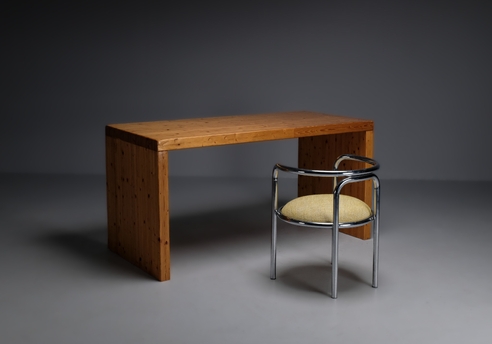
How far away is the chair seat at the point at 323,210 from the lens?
298 cm

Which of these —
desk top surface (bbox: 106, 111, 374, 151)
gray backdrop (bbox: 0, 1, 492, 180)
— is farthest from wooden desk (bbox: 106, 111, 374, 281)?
gray backdrop (bbox: 0, 1, 492, 180)

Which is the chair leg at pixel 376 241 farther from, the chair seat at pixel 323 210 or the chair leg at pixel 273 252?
the chair leg at pixel 273 252

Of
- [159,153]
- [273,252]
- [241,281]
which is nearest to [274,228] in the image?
[273,252]

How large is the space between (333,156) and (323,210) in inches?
42.7

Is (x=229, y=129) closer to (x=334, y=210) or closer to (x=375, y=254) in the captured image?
(x=334, y=210)

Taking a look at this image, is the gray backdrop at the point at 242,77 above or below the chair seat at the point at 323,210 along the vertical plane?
above

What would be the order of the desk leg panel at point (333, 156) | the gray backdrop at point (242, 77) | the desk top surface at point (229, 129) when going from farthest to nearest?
the gray backdrop at point (242, 77) → the desk leg panel at point (333, 156) → the desk top surface at point (229, 129)

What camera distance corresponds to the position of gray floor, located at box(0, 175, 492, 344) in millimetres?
2676

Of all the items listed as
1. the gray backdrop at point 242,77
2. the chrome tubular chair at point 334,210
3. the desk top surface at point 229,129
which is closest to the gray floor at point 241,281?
the chrome tubular chair at point 334,210

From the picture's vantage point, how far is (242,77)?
571 cm

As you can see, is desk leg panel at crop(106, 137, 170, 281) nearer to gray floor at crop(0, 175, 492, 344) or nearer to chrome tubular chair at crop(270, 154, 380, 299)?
gray floor at crop(0, 175, 492, 344)

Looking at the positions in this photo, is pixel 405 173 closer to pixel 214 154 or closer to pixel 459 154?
pixel 459 154

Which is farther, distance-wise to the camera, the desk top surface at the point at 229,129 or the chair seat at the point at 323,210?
the desk top surface at the point at 229,129

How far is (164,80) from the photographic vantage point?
576 cm
